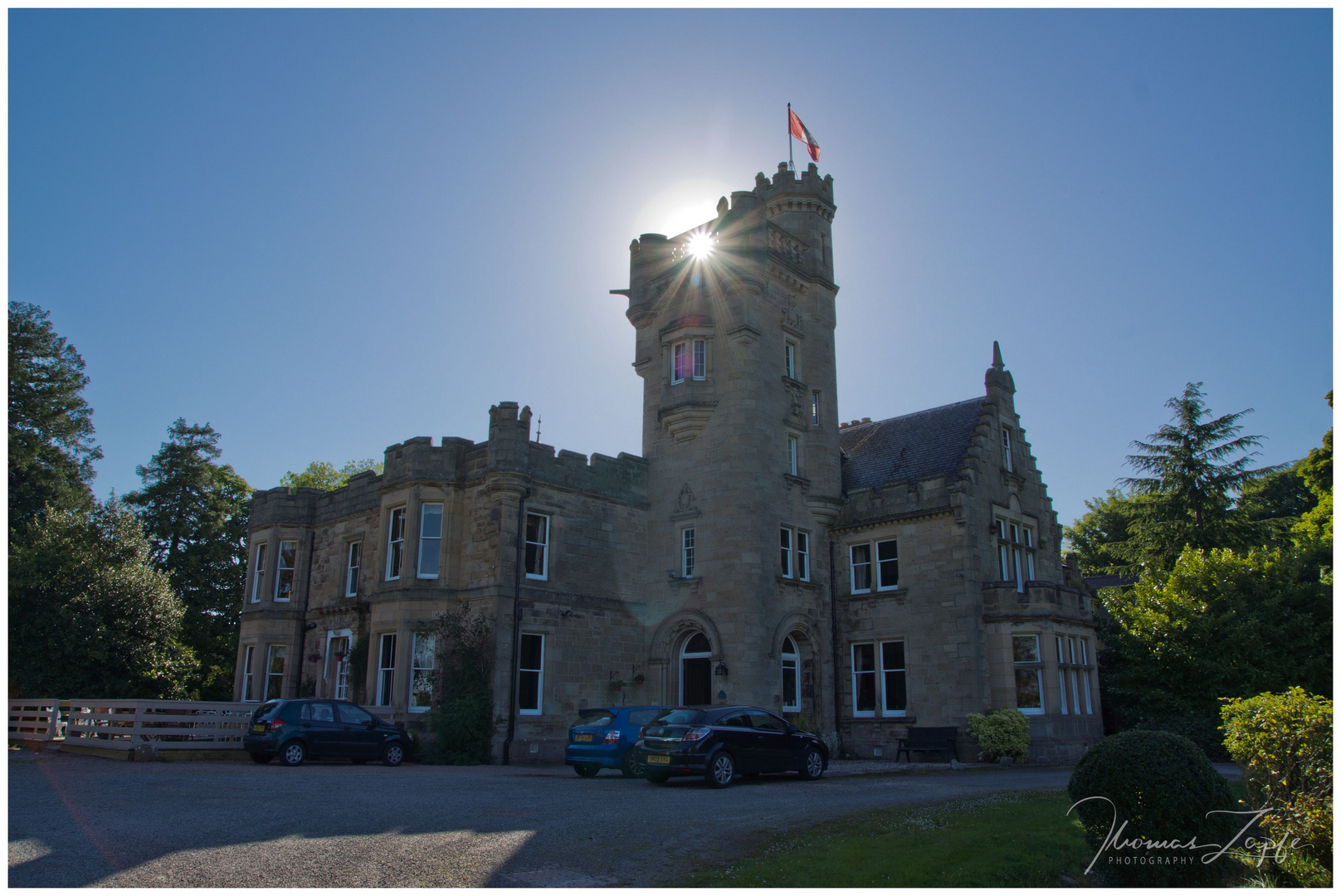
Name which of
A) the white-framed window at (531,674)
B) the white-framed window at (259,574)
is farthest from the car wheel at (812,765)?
the white-framed window at (259,574)

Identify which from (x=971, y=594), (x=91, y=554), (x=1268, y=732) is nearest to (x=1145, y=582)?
(x=971, y=594)

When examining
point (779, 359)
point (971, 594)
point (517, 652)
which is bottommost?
point (517, 652)

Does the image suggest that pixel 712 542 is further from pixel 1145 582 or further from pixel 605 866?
pixel 605 866

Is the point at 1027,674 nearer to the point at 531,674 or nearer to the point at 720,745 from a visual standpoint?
the point at 720,745

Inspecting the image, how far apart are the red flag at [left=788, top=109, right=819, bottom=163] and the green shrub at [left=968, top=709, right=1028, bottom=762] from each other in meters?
19.8

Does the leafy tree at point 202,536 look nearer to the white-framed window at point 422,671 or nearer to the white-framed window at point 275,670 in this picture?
the white-framed window at point 275,670

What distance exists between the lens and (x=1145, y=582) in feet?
98.6

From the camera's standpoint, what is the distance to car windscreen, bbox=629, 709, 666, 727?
1959 centimetres

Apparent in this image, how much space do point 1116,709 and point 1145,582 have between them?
422 cm

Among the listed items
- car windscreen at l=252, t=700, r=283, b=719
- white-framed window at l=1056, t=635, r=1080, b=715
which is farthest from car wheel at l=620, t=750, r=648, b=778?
white-framed window at l=1056, t=635, r=1080, b=715

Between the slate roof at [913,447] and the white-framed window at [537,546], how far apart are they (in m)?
10.8

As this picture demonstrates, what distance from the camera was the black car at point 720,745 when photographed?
654 inches

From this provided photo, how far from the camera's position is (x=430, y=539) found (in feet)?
85.6

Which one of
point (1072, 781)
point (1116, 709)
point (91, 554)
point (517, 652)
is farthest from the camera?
point (91, 554)
